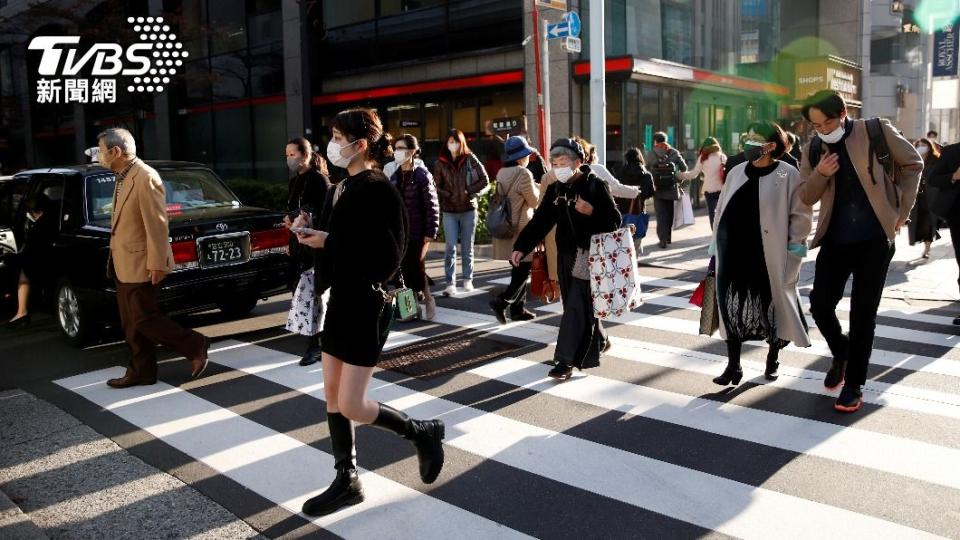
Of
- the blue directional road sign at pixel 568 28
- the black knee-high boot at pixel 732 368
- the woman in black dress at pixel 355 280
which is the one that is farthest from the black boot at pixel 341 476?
the blue directional road sign at pixel 568 28

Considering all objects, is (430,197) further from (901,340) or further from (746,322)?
(901,340)

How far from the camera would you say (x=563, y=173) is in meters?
5.84

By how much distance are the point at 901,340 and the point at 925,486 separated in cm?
341

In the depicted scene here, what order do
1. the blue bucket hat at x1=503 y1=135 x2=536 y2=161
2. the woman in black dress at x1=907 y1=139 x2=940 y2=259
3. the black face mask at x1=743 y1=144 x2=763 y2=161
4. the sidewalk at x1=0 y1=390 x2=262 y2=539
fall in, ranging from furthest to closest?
the woman in black dress at x1=907 y1=139 x2=940 y2=259, the blue bucket hat at x1=503 y1=135 x2=536 y2=161, the black face mask at x1=743 y1=144 x2=763 y2=161, the sidewalk at x1=0 y1=390 x2=262 y2=539

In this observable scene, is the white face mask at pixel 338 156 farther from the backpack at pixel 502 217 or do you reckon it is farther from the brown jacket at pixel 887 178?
the backpack at pixel 502 217

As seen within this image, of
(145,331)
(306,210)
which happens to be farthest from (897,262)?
(145,331)

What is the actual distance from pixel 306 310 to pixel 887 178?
171 inches

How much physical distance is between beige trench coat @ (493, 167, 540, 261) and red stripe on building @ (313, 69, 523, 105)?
9567mm

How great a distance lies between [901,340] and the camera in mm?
7066

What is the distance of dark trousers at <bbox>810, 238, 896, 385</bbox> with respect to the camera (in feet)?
16.6

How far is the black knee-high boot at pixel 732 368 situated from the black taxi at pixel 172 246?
4347mm

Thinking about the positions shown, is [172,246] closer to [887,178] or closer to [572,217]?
[572,217]

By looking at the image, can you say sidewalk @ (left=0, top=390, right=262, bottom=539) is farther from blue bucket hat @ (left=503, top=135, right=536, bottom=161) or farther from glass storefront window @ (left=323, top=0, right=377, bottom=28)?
glass storefront window @ (left=323, top=0, right=377, bottom=28)

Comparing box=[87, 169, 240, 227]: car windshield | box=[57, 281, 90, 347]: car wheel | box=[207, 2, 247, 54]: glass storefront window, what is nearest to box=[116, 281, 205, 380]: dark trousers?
box=[57, 281, 90, 347]: car wheel
